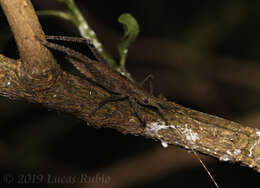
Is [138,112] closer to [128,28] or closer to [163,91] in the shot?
[128,28]

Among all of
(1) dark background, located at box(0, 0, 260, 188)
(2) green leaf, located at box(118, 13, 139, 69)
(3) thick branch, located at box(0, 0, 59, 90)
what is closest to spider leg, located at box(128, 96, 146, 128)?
(2) green leaf, located at box(118, 13, 139, 69)

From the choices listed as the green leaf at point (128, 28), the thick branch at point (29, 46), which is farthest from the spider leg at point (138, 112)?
the thick branch at point (29, 46)

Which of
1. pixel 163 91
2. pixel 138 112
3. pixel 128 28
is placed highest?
pixel 163 91

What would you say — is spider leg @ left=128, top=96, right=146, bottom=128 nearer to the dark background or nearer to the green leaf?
the green leaf

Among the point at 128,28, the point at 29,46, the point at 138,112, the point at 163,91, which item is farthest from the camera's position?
the point at 163,91

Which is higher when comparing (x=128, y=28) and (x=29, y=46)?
(x=128, y=28)

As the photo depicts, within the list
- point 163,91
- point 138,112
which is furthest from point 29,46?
point 163,91

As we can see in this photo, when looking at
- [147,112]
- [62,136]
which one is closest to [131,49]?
[62,136]

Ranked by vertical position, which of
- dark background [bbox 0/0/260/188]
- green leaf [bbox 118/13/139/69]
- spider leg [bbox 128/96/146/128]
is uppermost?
dark background [bbox 0/0/260/188]

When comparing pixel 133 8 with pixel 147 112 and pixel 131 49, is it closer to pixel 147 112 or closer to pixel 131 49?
pixel 131 49
